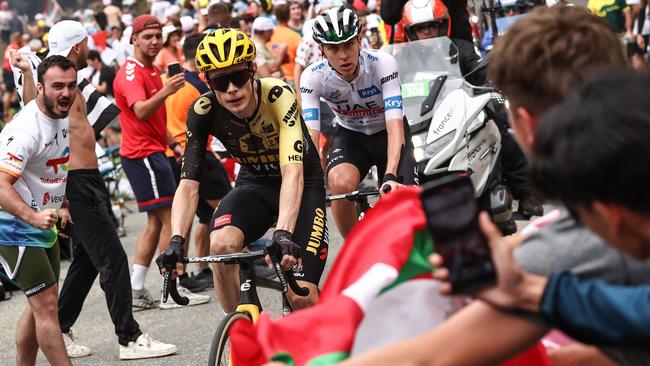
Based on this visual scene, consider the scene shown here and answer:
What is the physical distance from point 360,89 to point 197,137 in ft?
6.41

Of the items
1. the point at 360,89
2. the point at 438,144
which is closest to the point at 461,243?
the point at 360,89

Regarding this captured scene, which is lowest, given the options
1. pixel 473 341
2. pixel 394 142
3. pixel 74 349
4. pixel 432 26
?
pixel 74 349

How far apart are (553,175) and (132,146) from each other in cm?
798

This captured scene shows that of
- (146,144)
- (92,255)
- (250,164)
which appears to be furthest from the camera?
(146,144)

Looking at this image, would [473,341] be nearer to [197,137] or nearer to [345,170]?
[197,137]

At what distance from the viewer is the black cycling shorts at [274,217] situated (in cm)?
608

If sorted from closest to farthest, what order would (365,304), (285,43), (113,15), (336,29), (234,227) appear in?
(365,304)
(234,227)
(336,29)
(285,43)
(113,15)

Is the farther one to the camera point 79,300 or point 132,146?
point 132,146

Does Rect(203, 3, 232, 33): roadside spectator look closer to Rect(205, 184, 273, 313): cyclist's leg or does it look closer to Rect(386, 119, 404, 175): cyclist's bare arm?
Rect(386, 119, 404, 175): cyclist's bare arm

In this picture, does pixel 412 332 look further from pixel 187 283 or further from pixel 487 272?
pixel 187 283

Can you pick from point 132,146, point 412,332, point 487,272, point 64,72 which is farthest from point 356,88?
point 487,272

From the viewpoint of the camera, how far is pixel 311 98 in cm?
769

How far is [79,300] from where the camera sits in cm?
803

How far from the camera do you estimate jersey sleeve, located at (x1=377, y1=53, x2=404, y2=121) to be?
7.53 meters
